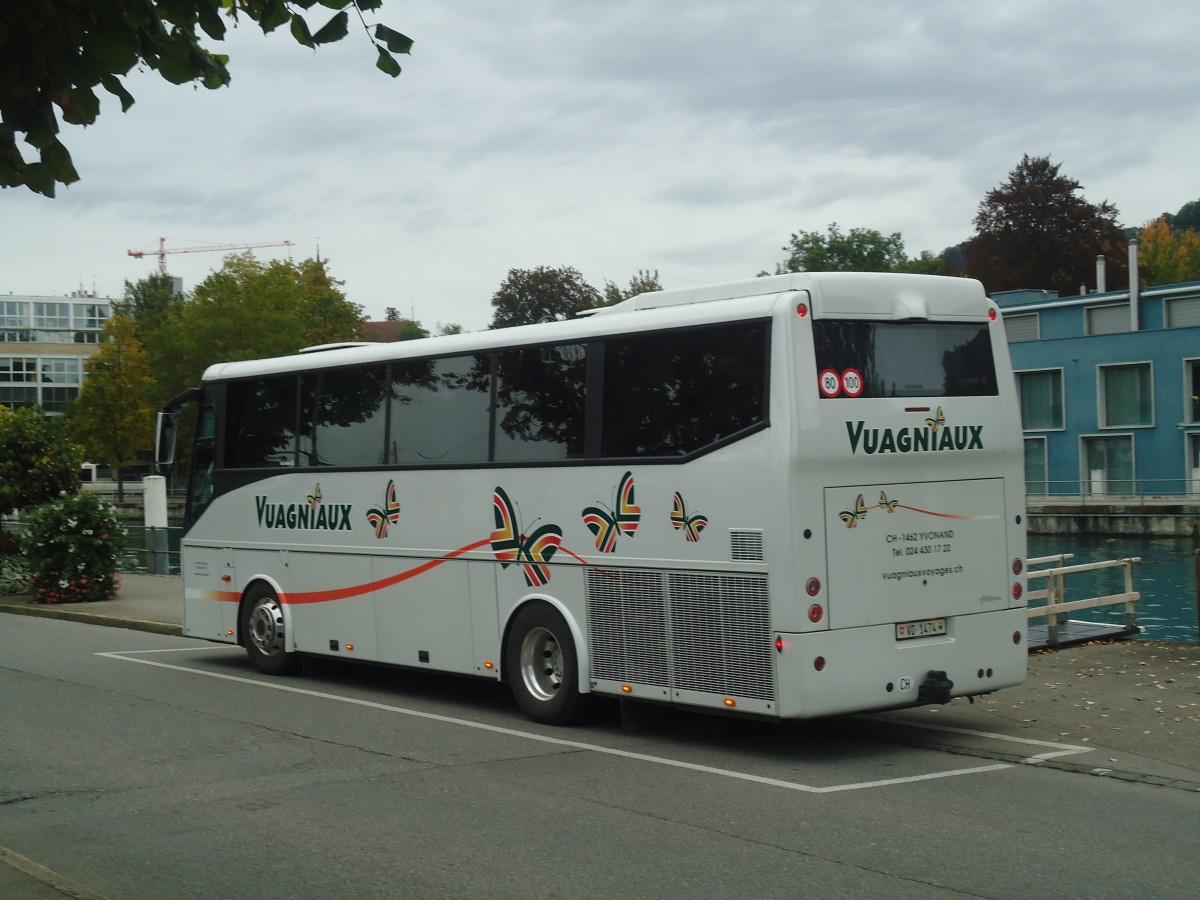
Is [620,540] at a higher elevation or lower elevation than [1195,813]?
higher

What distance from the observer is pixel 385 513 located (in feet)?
44.2

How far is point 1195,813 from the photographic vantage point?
26.8 ft

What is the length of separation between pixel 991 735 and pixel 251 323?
7200 cm

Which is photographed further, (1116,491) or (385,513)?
(1116,491)

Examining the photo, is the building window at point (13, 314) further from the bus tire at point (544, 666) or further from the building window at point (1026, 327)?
the bus tire at point (544, 666)

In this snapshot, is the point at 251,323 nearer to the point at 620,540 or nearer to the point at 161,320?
the point at 161,320

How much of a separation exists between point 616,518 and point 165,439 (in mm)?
6828

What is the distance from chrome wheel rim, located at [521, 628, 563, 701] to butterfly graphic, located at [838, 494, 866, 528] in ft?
9.36

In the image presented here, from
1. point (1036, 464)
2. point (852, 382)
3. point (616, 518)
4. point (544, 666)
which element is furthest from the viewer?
point (1036, 464)

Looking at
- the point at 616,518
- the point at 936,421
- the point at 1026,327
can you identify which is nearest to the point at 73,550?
the point at 616,518

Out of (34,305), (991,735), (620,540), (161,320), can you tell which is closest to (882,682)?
(991,735)

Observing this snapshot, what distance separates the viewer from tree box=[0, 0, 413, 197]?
5898 mm

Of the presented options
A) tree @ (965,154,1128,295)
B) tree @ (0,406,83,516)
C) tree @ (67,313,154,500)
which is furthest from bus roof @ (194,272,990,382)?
tree @ (67,313,154,500)

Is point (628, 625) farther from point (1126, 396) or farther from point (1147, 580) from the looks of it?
point (1126, 396)
